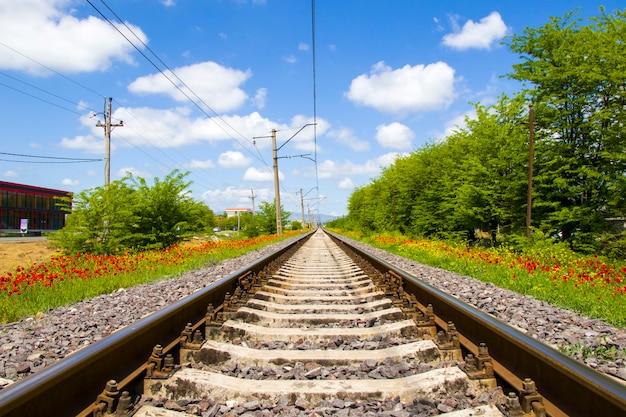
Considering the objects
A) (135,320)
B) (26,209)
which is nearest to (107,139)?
(135,320)

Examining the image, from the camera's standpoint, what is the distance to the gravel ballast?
126 inches

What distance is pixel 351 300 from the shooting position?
17.9ft

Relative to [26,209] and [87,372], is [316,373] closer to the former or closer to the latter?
[87,372]

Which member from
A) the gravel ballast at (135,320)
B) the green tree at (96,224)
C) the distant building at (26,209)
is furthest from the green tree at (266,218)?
the gravel ballast at (135,320)

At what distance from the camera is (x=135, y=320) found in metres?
4.41

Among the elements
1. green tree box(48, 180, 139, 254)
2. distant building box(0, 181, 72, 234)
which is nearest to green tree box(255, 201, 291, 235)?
distant building box(0, 181, 72, 234)

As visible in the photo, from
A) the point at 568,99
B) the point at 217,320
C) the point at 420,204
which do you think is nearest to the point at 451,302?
the point at 217,320

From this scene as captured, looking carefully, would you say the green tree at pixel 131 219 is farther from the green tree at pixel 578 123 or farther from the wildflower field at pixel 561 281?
the green tree at pixel 578 123

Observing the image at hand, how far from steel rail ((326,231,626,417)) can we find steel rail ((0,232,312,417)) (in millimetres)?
2115

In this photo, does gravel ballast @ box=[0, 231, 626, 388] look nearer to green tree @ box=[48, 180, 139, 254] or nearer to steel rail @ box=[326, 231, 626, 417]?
steel rail @ box=[326, 231, 626, 417]

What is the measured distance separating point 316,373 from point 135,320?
2.48m

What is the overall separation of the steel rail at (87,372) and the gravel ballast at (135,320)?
920 mm

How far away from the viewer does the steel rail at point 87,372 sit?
5.60 feet

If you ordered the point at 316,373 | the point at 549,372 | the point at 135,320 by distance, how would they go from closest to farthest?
1. the point at 549,372
2. the point at 316,373
3. the point at 135,320
